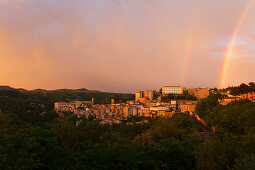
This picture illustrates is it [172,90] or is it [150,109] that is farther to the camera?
[172,90]

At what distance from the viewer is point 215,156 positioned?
1007 cm

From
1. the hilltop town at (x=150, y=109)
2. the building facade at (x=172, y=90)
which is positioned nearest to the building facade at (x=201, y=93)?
the hilltop town at (x=150, y=109)

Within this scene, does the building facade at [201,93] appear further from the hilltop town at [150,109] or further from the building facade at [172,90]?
the building facade at [172,90]

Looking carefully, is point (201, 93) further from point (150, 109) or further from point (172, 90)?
point (150, 109)

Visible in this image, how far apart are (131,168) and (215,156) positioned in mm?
4388

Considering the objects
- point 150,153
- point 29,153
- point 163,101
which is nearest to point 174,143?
point 150,153

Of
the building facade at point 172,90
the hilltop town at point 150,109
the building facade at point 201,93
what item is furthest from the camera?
the building facade at point 172,90

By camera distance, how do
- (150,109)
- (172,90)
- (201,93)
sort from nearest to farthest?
(150,109), (201,93), (172,90)

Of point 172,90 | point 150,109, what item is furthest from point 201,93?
point 150,109

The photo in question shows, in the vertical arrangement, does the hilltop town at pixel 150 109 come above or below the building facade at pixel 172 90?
below

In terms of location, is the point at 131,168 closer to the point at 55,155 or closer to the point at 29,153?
the point at 55,155

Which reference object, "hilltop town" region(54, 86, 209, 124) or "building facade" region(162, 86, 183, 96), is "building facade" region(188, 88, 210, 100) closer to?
"hilltop town" region(54, 86, 209, 124)

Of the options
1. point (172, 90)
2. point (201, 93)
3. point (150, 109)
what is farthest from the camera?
point (172, 90)

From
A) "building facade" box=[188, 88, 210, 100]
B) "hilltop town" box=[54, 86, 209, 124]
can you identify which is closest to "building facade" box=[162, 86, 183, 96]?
"hilltop town" box=[54, 86, 209, 124]
